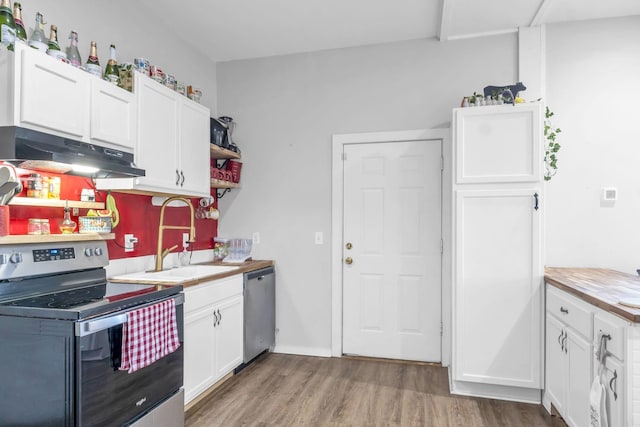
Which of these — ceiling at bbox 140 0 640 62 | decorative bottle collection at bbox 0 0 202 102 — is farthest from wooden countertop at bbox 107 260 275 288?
ceiling at bbox 140 0 640 62

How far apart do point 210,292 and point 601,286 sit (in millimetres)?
2309

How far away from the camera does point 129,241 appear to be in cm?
271

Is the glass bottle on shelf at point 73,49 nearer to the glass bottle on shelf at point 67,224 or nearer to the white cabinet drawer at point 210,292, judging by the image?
the glass bottle on shelf at point 67,224

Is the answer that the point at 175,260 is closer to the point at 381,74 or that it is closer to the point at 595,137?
the point at 381,74

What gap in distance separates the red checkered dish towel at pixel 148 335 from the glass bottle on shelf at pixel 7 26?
1.30m

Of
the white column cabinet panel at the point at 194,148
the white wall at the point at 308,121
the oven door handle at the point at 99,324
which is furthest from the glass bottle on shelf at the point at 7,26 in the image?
the white wall at the point at 308,121

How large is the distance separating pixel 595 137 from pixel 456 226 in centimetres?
133

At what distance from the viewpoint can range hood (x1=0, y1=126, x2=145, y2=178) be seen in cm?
158

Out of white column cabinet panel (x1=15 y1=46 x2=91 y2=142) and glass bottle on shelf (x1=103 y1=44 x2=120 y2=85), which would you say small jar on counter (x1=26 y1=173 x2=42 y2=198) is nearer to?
white column cabinet panel (x1=15 y1=46 x2=91 y2=142)

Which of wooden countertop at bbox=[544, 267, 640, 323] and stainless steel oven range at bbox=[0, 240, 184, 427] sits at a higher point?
wooden countertop at bbox=[544, 267, 640, 323]

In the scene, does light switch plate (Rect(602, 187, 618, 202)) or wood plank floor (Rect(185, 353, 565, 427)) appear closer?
wood plank floor (Rect(185, 353, 565, 427))

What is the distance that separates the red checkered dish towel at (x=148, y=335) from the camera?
1780 mm

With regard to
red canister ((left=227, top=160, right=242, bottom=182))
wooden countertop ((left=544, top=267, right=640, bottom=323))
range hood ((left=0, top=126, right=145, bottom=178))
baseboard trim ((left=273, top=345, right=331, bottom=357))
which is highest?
red canister ((left=227, top=160, right=242, bottom=182))

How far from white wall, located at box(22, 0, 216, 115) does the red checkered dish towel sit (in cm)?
156
